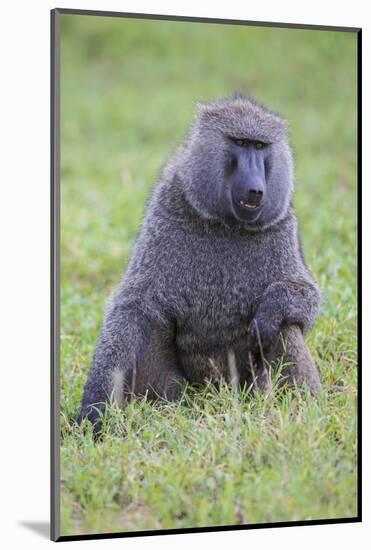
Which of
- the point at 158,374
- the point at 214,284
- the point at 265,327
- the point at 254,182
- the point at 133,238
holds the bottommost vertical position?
the point at 158,374

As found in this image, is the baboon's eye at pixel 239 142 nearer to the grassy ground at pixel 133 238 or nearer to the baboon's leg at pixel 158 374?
the grassy ground at pixel 133 238

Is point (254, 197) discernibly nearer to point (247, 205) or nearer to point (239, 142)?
point (247, 205)

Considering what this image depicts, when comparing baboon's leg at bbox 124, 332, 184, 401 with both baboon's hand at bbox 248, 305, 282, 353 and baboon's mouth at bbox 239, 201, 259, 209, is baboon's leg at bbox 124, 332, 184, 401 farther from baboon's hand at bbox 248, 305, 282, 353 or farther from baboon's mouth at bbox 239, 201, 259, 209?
baboon's mouth at bbox 239, 201, 259, 209

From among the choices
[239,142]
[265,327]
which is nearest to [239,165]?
[239,142]

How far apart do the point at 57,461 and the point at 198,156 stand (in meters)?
1.48

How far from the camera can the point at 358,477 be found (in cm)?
430

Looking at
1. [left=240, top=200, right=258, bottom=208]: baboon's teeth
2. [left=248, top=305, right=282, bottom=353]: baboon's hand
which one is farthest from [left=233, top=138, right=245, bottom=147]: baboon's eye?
[left=248, top=305, right=282, bottom=353]: baboon's hand

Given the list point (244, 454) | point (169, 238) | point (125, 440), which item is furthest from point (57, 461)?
point (169, 238)

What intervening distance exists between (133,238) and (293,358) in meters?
2.57

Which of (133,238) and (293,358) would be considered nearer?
Result: (293,358)

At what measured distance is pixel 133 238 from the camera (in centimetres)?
677

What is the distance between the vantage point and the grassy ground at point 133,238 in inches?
154

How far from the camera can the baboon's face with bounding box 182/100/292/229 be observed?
14.0 ft

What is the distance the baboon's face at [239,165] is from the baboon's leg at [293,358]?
0.51m
